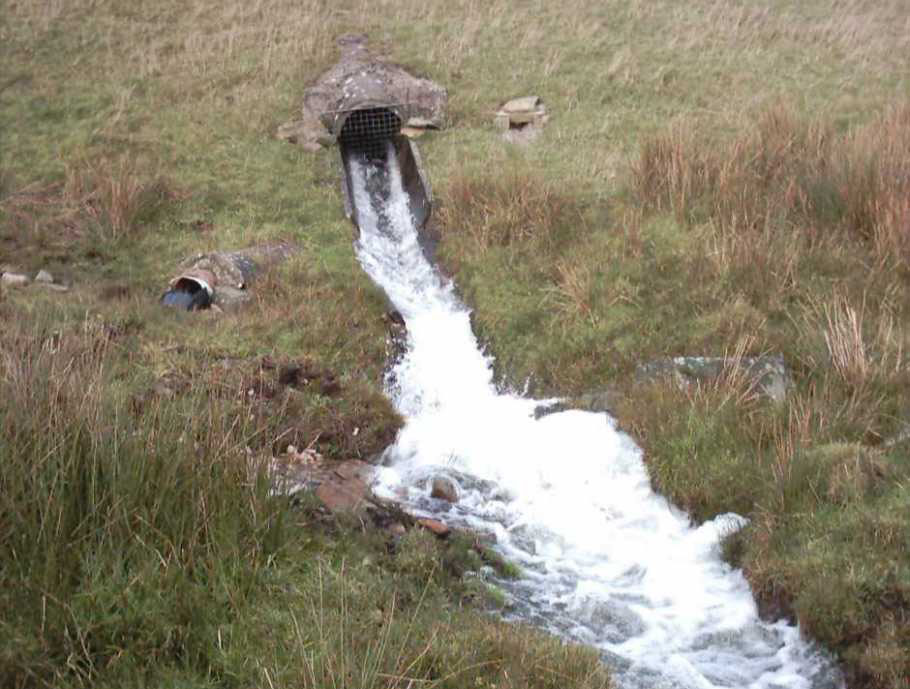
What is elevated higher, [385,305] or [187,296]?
[187,296]

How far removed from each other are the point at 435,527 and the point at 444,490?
3.37 ft

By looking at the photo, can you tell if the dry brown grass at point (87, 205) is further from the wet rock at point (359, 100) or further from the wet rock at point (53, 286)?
the wet rock at point (359, 100)

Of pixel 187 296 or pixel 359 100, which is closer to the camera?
pixel 187 296

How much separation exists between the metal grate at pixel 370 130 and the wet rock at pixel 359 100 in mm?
214

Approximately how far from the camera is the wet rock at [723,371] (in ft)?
25.6

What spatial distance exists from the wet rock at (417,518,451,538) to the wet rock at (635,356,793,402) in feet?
8.70

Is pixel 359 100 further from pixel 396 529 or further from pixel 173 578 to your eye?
pixel 173 578

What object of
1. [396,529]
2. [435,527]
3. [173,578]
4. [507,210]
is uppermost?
[173,578]

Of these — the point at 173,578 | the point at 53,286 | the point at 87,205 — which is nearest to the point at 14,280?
the point at 53,286

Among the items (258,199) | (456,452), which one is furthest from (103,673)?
(258,199)

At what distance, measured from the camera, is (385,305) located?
11.2m

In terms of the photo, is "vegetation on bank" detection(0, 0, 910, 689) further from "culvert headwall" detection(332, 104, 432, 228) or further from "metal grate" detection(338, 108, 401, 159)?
"metal grate" detection(338, 108, 401, 159)

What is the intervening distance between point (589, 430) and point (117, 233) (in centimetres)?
698

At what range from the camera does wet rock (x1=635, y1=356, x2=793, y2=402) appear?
780cm
